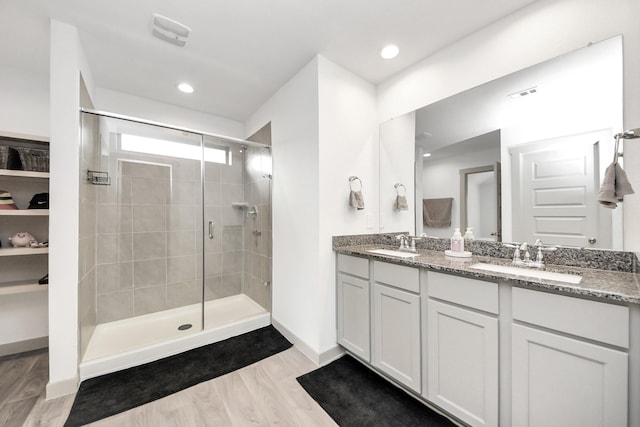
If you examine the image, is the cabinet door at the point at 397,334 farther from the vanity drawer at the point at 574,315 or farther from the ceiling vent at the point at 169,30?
the ceiling vent at the point at 169,30

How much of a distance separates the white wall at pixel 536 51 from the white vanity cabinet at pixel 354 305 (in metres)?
1.44

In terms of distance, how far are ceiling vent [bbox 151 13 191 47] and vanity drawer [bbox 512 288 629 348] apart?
2.66 meters

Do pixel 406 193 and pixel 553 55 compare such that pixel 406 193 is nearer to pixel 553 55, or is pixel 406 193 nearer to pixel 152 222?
pixel 553 55

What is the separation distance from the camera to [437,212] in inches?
80.0

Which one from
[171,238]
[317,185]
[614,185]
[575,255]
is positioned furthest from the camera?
[171,238]

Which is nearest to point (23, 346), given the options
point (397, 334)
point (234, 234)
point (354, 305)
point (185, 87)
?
point (234, 234)

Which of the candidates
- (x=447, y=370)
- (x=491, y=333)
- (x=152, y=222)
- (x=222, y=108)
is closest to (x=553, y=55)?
(x=491, y=333)

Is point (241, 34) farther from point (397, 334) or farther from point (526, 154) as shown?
point (397, 334)

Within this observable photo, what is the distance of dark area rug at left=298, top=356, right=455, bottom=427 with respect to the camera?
141 centimetres

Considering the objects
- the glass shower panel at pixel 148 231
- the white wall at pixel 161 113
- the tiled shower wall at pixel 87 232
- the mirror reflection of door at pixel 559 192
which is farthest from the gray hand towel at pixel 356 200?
the white wall at pixel 161 113

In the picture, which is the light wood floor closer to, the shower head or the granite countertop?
the granite countertop

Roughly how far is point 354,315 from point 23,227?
3.00 m

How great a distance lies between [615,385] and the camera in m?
0.89

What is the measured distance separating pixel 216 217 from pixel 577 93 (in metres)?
3.21
